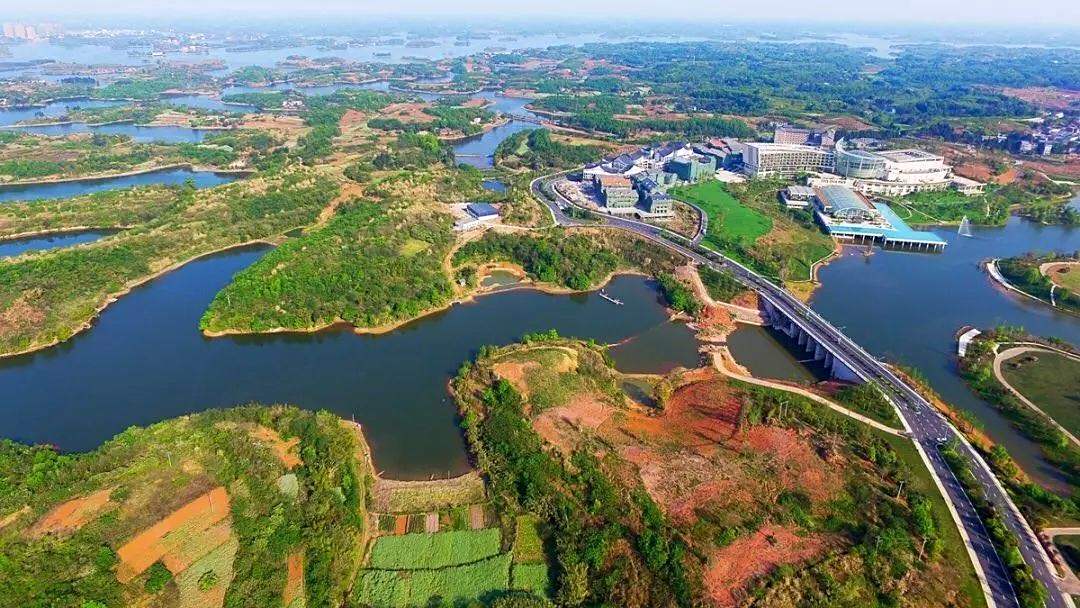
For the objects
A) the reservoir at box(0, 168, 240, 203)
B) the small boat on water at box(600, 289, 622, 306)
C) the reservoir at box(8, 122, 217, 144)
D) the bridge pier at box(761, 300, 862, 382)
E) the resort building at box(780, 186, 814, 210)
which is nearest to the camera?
the bridge pier at box(761, 300, 862, 382)

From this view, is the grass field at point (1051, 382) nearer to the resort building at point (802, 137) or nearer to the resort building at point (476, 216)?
the resort building at point (476, 216)

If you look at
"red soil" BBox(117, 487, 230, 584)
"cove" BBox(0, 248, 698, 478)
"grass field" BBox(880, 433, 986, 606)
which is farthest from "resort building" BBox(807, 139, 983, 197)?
"red soil" BBox(117, 487, 230, 584)

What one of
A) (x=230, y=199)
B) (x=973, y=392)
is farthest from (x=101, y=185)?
(x=973, y=392)

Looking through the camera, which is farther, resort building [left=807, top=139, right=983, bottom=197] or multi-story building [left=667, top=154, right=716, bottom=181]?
multi-story building [left=667, top=154, right=716, bottom=181]

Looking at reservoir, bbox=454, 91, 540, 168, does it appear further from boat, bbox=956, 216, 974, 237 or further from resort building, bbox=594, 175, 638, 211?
boat, bbox=956, 216, 974, 237

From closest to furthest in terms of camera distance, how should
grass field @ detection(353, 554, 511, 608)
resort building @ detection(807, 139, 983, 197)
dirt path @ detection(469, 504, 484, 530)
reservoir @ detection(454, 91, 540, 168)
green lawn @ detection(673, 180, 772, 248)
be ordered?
grass field @ detection(353, 554, 511, 608)
dirt path @ detection(469, 504, 484, 530)
green lawn @ detection(673, 180, 772, 248)
resort building @ detection(807, 139, 983, 197)
reservoir @ detection(454, 91, 540, 168)

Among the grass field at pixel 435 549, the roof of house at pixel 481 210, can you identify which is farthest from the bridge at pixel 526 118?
the grass field at pixel 435 549
